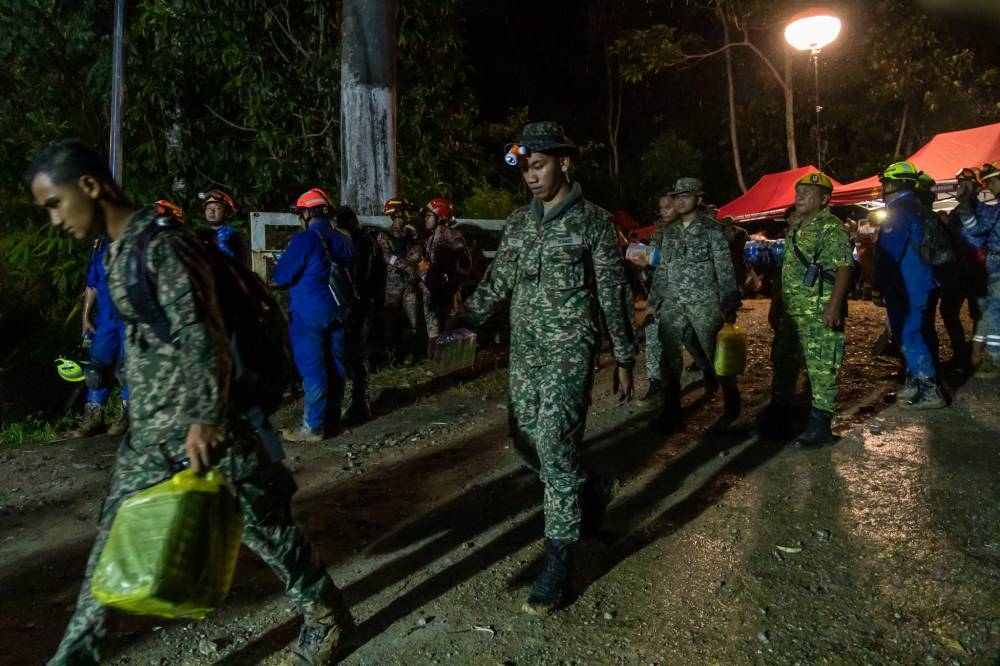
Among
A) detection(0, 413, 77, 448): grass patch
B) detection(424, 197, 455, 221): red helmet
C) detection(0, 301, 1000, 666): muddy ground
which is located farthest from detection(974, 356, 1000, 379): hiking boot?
detection(0, 413, 77, 448): grass patch

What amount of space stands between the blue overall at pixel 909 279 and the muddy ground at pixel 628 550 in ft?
1.88

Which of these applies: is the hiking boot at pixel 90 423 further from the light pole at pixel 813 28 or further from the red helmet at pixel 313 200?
the light pole at pixel 813 28

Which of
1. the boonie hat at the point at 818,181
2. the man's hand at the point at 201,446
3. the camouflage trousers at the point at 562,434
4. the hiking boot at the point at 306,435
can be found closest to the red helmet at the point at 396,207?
the hiking boot at the point at 306,435

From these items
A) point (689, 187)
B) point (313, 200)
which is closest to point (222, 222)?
point (313, 200)

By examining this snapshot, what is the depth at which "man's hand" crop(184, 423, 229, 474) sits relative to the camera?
8.35 feet

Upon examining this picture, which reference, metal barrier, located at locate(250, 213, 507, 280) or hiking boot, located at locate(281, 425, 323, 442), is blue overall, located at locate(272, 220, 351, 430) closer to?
hiking boot, located at locate(281, 425, 323, 442)

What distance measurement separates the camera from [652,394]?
751 cm

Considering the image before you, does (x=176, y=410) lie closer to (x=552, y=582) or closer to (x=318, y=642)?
(x=318, y=642)

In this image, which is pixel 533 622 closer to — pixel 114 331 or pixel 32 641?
pixel 32 641

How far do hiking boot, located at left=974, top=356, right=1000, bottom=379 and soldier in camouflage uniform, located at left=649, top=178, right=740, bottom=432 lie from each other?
3214 mm

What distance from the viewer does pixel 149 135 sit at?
1270 centimetres

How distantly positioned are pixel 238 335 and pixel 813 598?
2722mm

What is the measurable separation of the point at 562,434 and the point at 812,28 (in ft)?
36.7

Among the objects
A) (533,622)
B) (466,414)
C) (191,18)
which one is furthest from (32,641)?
(191,18)
